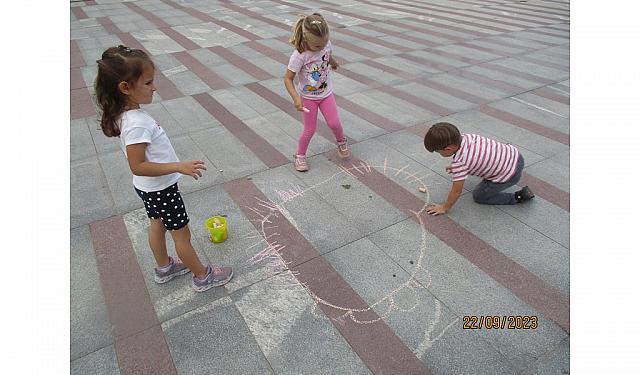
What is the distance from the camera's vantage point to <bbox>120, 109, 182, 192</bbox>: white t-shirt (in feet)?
7.55

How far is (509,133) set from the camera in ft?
18.2

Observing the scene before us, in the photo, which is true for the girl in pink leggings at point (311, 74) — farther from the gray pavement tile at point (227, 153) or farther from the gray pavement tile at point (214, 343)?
the gray pavement tile at point (214, 343)

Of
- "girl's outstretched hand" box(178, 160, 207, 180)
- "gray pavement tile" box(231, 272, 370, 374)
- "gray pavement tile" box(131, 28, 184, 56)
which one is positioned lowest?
"gray pavement tile" box(231, 272, 370, 374)

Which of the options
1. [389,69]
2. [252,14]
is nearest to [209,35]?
[252,14]

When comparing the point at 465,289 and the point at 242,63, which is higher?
the point at 242,63

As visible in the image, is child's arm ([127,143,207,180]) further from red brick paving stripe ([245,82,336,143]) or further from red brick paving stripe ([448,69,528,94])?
red brick paving stripe ([448,69,528,94])

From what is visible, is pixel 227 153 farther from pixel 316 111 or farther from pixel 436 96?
pixel 436 96

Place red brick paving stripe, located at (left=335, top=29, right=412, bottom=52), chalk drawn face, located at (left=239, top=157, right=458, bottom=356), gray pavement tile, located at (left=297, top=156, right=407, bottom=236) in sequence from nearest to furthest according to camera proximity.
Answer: chalk drawn face, located at (left=239, top=157, right=458, bottom=356), gray pavement tile, located at (left=297, top=156, right=407, bottom=236), red brick paving stripe, located at (left=335, top=29, right=412, bottom=52)

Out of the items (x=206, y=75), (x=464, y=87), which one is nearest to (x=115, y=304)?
(x=206, y=75)

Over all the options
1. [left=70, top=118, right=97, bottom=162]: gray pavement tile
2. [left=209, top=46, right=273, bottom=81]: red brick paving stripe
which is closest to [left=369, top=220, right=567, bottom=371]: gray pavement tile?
[left=70, top=118, right=97, bottom=162]: gray pavement tile

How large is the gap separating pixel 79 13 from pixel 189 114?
9.61 metres

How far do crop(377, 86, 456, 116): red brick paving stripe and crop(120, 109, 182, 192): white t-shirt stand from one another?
4629 mm

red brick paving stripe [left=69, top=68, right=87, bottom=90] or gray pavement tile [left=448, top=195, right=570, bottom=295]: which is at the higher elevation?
red brick paving stripe [left=69, top=68, right=87, bottom=90]

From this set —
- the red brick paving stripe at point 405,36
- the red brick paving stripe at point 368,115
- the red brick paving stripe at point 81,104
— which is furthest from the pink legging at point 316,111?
the red brick paving stripe at point 405,36
